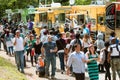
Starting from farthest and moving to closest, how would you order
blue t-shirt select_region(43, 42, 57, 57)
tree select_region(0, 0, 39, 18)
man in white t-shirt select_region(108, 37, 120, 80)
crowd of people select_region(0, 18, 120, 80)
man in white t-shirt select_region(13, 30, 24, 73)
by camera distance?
tree select_region(0, 0, 39, 18)
man in white t-shirt select_region(13, 30, 24, 73)
blue t-shirt select_region(43, 42, 57, 57)
man in white t-shirt select_region(108, 37, 120, 80)
crowd of people select_region(0, 18, 120, 80)

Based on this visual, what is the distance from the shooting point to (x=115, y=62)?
571 inches

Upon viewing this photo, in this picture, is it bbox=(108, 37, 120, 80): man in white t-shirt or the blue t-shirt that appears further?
the blue t-shirt

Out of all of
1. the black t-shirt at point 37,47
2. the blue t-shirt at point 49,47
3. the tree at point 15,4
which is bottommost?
the tree at point 15,4

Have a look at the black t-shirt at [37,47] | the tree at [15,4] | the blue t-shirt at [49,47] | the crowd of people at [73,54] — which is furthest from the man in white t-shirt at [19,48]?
the tree at [15,4]

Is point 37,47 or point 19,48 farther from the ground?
point 19,48

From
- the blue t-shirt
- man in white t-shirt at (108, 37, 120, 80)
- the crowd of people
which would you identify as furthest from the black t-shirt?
man in white t-shirt at (108, 37, 120, 80)

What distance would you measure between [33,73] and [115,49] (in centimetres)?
474

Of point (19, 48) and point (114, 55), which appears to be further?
point (19, 48)

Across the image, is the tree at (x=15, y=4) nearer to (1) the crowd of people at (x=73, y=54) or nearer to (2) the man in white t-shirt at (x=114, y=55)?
(1) the crowd of people at (x=73, y=54)

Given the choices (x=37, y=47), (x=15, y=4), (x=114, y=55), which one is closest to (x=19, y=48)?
(x=37, y=47)

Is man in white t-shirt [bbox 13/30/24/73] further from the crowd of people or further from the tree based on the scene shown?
the tree

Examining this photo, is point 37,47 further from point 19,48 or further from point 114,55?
point 114,55

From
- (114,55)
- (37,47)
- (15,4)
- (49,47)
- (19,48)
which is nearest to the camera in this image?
(114,55)

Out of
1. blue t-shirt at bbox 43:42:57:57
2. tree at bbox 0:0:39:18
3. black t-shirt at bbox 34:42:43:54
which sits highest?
blue t-shirt at bbox 43:42:57:57
